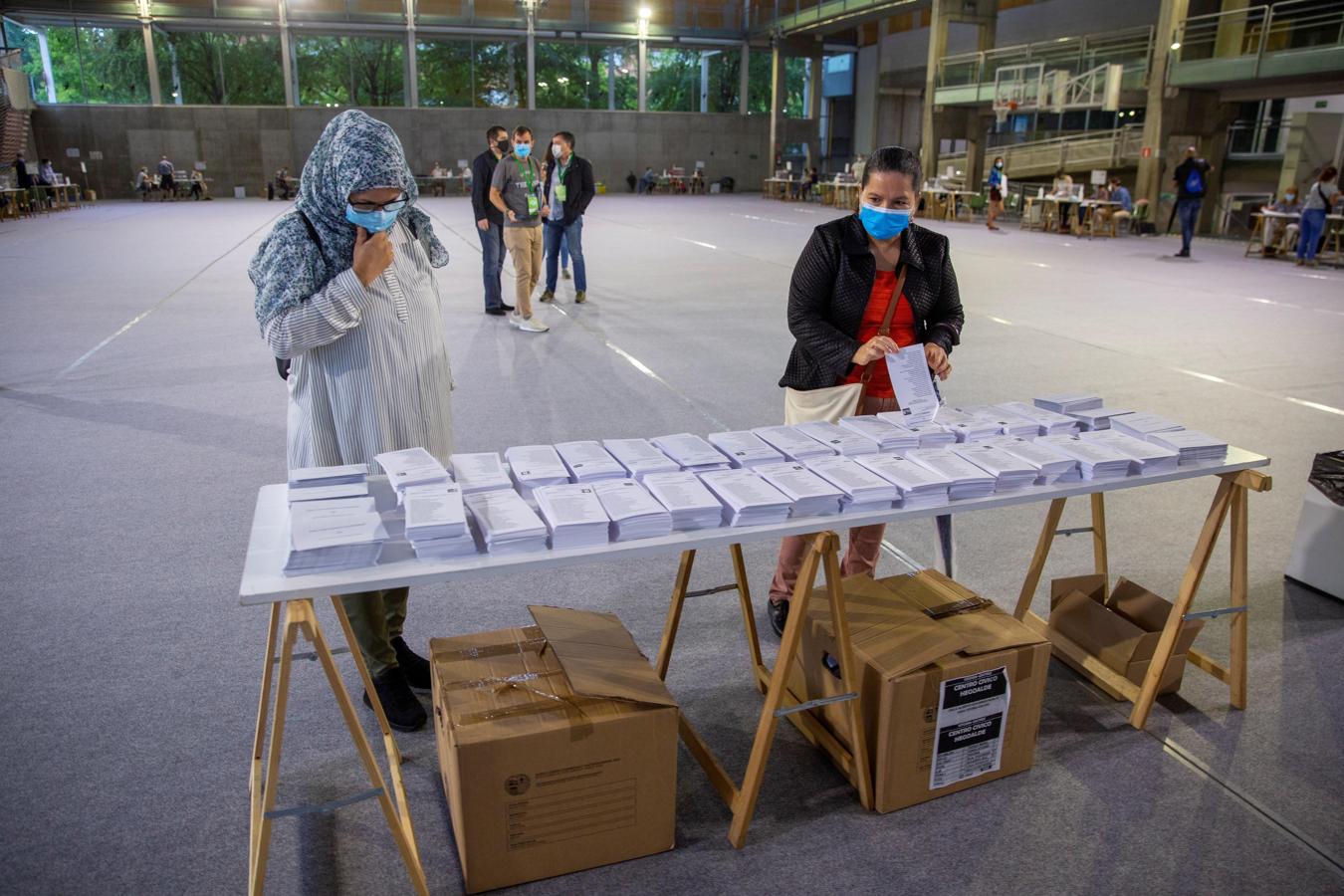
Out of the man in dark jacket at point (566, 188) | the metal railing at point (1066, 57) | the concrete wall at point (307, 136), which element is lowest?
the man in dark jacket at point (566, 188)

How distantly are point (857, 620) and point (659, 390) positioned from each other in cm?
394

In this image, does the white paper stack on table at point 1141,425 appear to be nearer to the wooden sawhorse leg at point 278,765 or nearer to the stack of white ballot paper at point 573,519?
the stack of white ballot paper at point 573,519

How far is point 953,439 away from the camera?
2.59 meters

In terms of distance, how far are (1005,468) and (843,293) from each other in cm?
91

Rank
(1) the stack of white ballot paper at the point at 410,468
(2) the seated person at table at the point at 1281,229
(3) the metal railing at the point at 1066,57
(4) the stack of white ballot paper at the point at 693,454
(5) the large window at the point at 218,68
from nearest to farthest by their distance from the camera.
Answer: (1) the stack of white ballot paper at the point at 410,468 < (4) the stack of white ballot paper at the point at 693,454 < (2) the seated person at table at the point at 1281,229 < (3) the metal railing at the point at 1066,57 < (5) the large window at the point at 218,68

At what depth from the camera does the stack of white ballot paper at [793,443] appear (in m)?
2.44

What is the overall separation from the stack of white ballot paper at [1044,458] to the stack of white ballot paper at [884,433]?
0.22 meters

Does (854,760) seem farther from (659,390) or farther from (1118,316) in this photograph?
(1118,316)

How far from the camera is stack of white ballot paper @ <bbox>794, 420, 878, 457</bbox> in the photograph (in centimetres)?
248

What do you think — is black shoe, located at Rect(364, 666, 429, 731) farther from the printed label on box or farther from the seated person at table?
the seated person at table

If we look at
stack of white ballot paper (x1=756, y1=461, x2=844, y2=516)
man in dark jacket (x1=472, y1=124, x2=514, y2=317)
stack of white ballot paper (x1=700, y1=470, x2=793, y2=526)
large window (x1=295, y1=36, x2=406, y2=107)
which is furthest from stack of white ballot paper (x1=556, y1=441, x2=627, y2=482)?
large window (x1=295, y1=36, x2=406, y2=107)

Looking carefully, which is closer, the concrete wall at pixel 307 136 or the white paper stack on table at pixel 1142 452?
the white paper stack on table at pixel 1142 452

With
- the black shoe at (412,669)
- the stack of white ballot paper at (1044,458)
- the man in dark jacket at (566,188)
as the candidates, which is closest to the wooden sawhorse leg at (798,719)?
the stack of white ballot paper at (1044,458)

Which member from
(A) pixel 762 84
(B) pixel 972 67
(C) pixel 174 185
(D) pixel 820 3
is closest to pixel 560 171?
(B) pixel 972 67
